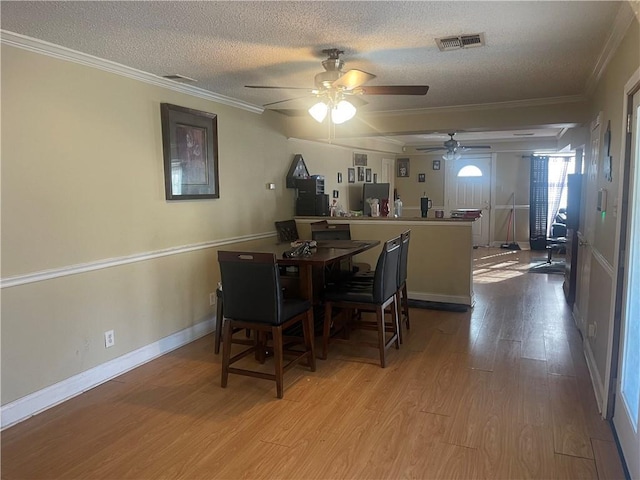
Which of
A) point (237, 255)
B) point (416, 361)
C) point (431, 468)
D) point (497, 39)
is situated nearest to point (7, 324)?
point (237, 255)

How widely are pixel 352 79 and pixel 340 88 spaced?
0.56 feet

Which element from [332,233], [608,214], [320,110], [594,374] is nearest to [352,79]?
[320,110]

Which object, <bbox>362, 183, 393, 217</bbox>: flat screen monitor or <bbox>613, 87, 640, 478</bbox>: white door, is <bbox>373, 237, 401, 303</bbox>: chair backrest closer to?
<bbox>613, 87, 640, 478</bbox>: white door

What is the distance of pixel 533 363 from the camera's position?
339 cm

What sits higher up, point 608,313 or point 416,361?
point 608,313

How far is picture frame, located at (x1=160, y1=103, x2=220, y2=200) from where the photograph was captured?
145 inches

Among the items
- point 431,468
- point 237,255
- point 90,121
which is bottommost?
point 431,468

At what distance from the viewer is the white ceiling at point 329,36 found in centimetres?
225

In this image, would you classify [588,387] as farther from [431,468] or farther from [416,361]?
[431,468]

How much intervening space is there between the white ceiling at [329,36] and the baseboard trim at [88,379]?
2160 mm

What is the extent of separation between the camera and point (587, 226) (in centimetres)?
390

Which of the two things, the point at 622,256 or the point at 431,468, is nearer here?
the point at 431,468

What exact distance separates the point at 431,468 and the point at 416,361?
1.35 metres

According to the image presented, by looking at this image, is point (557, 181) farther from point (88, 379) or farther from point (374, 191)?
point (88, 379)
